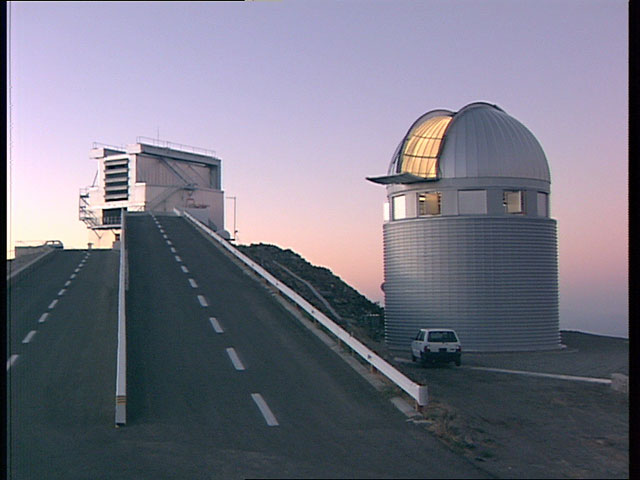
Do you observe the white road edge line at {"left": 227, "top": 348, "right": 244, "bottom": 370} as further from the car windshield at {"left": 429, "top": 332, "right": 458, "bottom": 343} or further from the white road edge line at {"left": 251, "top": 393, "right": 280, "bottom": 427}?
the car windshield at {"left": 429, "top": 332, "right": 458, "bottom": 343}

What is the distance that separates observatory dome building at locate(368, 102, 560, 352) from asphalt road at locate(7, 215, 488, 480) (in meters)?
0.88

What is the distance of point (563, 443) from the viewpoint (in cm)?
397

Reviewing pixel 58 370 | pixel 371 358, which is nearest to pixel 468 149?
pixel 371 358

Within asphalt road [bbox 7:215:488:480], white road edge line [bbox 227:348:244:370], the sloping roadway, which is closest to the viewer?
the sloping roadway

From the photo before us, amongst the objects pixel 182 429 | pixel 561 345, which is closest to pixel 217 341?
pixel 182 429

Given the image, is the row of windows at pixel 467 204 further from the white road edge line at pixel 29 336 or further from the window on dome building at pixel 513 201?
the white road edge line at pixel 29 336

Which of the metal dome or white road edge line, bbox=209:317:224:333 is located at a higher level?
the metal dome

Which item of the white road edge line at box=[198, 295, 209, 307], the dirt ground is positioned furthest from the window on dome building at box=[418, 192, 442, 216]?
the white road edge line at box=[198, 295, 209, 307]

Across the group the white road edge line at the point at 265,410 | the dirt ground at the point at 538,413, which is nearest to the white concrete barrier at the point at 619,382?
the dirt ground at the point at 538,413

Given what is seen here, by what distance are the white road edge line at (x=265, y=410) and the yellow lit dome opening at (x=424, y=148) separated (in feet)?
7.16

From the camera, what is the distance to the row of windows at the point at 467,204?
621cm

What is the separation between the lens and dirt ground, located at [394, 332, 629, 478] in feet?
11.6

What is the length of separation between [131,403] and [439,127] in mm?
3960

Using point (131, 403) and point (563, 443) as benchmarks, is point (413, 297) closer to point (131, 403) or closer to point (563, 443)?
point (563, 443)
